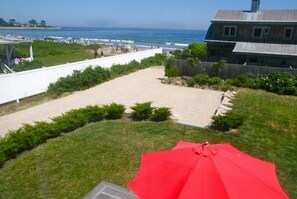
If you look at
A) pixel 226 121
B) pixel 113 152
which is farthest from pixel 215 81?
pixel 113 152

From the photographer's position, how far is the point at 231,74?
825 inches

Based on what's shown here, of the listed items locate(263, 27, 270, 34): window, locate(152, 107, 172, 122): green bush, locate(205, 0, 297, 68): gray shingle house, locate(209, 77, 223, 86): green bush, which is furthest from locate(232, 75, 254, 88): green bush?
locate(152, 107, 172, 122): green bush

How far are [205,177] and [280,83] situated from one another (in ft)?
53.5

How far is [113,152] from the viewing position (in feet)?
28.9

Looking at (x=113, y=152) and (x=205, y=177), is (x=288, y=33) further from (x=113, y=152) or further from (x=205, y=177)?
(x=205, y=177)

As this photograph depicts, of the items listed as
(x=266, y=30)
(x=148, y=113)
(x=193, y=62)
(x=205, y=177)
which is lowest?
(x=148, y=113)

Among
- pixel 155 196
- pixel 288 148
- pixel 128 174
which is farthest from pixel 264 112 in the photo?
pixel 155 196

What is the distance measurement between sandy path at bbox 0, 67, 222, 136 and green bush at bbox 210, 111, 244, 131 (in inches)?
25.0

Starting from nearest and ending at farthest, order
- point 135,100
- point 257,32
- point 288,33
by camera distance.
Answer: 1. point 135,100
2. point 288,33
3. point 257,32

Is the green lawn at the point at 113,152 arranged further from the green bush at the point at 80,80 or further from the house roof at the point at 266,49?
the house roof at the point at 266,49

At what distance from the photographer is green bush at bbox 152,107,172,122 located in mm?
11780

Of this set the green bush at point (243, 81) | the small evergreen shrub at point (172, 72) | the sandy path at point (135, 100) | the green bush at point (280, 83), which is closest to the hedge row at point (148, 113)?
the sandy path at point (135, 100)

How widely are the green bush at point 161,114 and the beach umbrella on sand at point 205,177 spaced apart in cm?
730

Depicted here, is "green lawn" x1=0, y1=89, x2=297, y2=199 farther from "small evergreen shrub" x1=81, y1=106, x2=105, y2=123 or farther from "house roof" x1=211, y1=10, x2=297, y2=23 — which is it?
"house roof" x1=211, y1=10, x2=297, y2=23
